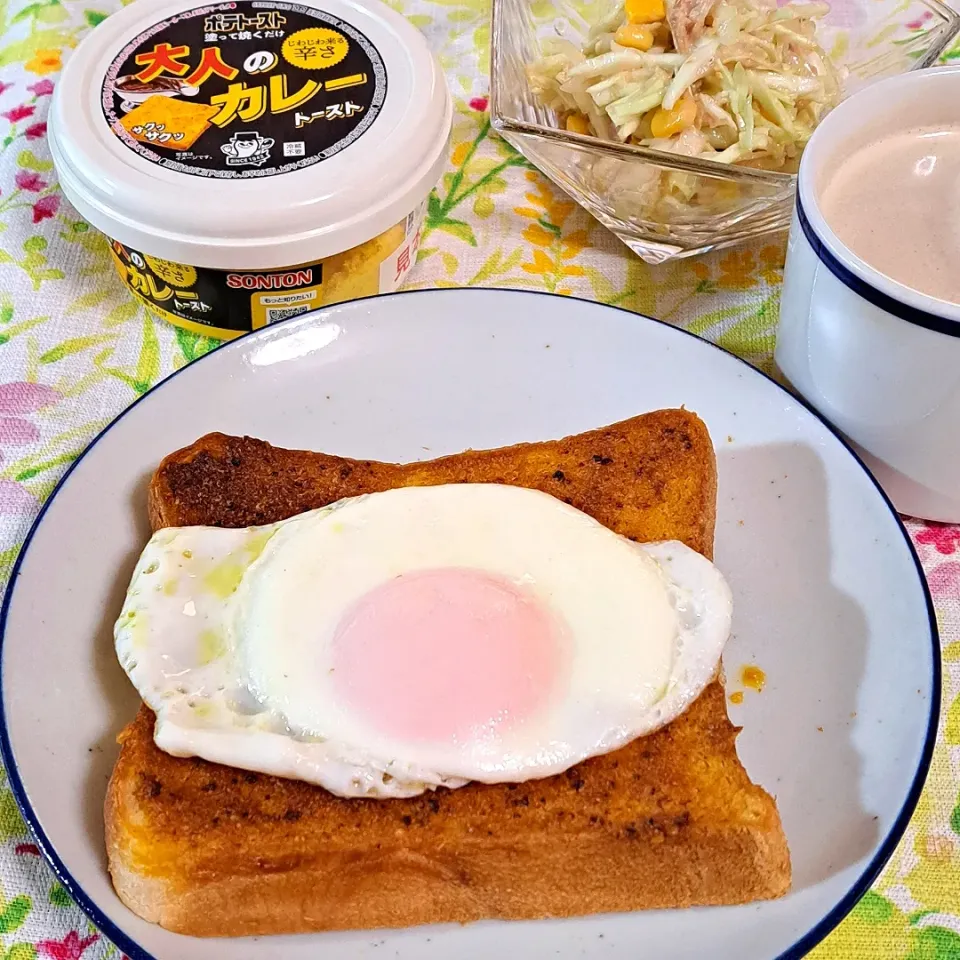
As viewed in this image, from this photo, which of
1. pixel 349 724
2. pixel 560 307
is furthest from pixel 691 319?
pixel 349 724

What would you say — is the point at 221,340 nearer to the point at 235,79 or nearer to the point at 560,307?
the point at 235,79

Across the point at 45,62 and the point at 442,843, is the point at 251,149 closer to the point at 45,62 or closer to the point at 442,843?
the point at 45,62

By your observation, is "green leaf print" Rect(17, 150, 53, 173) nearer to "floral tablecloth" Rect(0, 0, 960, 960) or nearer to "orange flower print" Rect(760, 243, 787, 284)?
"floral tablecloth" Rect(0, 0, 960, 960)

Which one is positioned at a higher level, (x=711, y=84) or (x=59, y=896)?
(x=711, y=84)

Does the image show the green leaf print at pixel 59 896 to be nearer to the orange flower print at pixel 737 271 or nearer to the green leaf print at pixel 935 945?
the green leaf print at pixel 935 945

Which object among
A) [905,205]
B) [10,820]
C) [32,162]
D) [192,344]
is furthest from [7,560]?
[905,205]

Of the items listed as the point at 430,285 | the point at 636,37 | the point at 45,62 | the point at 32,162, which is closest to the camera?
the point at 636,37
